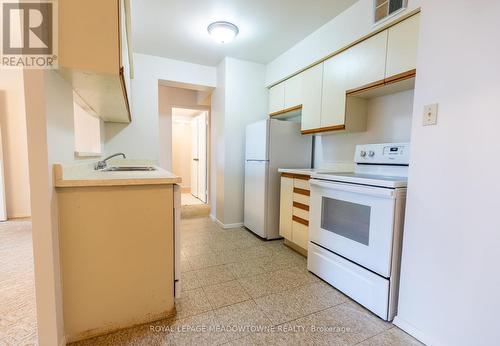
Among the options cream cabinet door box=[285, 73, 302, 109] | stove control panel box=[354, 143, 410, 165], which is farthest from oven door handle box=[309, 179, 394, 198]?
cream cabinet door box=[285, 73, 302, 109]

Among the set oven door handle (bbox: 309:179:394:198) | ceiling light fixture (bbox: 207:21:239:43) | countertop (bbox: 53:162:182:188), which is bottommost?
oven door handle (bbox: 309:179:394:198)

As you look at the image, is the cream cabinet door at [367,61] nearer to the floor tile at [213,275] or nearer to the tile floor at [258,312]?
the tile floor at [258,312]

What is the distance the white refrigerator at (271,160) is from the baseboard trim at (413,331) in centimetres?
160

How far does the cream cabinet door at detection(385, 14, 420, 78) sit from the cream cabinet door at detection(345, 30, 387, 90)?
48 millimetres

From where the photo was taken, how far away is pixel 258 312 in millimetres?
1518

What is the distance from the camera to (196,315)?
1.47m

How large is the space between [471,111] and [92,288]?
2147mm

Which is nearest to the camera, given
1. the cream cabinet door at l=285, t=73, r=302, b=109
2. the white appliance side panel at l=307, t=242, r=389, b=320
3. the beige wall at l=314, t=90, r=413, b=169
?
the white appliance side panel at l=307, t=242, r=389, b=320

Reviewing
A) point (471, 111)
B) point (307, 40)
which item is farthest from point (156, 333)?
point (307, 40)

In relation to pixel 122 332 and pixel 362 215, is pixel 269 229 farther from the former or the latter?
pixel 122 332

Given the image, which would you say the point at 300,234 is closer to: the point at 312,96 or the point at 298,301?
the point at 298,301

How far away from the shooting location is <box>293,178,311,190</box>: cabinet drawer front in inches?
90.6

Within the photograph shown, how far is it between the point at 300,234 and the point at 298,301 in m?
0.82

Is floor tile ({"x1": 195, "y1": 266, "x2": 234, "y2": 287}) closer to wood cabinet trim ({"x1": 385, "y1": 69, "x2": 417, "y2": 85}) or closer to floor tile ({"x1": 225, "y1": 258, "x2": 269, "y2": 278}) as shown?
floor tile ({"x1": 225, "y1": 258, "x2": 269, "y2": 278})
